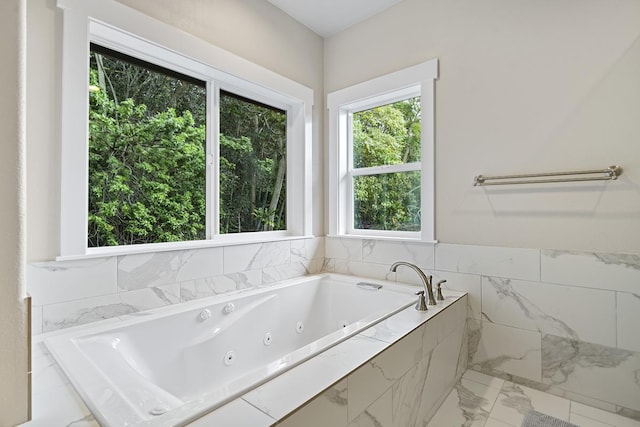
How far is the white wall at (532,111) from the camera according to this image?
164 centimetres

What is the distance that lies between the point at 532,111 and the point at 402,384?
65.2 inches

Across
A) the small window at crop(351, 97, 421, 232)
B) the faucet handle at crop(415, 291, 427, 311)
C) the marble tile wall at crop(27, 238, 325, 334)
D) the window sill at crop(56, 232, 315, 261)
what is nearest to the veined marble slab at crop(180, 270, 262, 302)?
the marble tile wall at crop(27, 238, 325, 334)

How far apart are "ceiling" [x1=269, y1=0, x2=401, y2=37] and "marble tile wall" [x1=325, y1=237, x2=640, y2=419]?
6.13ft

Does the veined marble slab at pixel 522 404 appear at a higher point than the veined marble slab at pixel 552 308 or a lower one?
lower

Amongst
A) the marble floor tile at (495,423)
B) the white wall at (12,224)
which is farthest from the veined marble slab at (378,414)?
the white wall at (12,224)

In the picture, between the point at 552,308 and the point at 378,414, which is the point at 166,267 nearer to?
the point at 378,414

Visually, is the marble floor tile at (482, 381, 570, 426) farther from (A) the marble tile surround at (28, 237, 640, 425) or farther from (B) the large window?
(B) the large window

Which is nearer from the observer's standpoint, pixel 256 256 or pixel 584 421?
pixel 584 421

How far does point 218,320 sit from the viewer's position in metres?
1.88

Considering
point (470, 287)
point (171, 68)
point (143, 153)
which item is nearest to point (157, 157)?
point (143, 153)

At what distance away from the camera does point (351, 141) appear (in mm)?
2896

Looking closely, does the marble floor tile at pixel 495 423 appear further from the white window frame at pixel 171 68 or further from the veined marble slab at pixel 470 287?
the white window frame at pixel 171 68

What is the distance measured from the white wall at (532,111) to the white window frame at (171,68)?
989 millimetres

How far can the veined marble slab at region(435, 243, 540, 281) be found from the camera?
1887 mm
